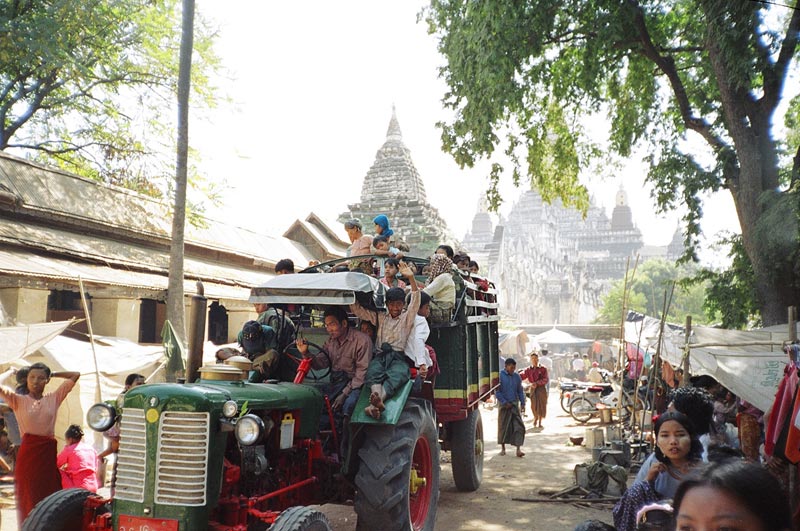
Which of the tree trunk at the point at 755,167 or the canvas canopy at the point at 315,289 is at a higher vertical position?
the tree trunk at the point at 755,167

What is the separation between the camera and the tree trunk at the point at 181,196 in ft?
33.4

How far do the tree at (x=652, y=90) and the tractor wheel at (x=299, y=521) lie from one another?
9.12 meters

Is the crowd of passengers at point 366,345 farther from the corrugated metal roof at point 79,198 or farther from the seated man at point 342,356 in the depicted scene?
the corrugated metal roof at point 79,198

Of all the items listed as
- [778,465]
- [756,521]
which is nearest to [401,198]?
[778,465]

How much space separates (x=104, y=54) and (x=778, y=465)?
51.8ft

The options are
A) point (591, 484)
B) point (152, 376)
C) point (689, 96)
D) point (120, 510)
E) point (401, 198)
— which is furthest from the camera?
point (401, 198)

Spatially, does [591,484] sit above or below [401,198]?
below

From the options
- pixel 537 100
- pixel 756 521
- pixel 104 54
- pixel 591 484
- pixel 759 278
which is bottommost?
pixel 591 484

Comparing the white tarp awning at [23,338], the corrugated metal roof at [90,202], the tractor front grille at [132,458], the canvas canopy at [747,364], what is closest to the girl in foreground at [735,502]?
the tractor front grille at [132,458]

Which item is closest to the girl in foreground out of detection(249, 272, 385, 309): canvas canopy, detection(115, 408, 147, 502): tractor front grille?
detection(115, 408, 147, 502): tractor front grille

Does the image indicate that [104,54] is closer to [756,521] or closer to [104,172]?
[104,172]

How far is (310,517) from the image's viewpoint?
3742mm

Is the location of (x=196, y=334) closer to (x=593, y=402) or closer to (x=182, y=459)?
(x=182, y=459)

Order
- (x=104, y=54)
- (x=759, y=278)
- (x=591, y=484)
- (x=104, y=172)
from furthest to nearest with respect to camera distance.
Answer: (x=104, y=172)
(x=104, y=54)
(x=759, y=278)
(x=591, y=484)
